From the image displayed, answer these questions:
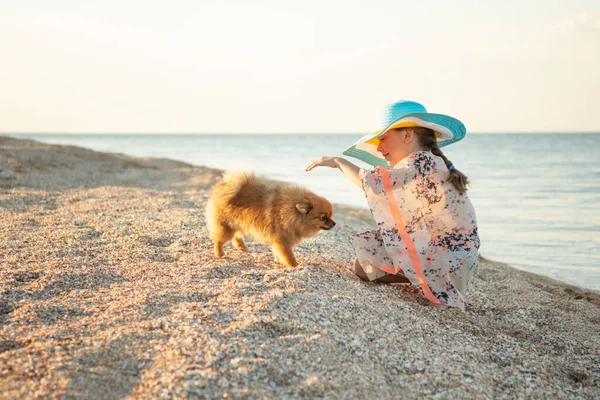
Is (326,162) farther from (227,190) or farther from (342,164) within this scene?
(227,190)

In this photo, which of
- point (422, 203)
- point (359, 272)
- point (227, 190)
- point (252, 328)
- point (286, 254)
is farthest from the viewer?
point (227, 190)

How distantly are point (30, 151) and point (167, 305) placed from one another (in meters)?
13.2

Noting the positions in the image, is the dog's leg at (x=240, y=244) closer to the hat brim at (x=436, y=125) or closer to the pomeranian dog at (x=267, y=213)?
the pomeranian dog at (x=267, y=213)

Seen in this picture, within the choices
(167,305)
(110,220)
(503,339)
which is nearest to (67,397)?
(167,305)

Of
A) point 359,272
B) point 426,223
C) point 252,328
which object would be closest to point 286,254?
point 359,272

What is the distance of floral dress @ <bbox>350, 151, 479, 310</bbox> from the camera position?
423 centimetres

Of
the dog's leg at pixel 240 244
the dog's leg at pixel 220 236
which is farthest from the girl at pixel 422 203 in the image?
the dog's leg at pixel 240 244

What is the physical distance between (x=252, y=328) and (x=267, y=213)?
1912 millimetres

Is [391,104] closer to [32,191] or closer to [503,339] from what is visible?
[503,339]

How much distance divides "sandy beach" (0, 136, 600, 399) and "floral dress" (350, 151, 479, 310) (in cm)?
29

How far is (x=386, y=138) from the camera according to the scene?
4484 millimetres

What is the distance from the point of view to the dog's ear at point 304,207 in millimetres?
4938

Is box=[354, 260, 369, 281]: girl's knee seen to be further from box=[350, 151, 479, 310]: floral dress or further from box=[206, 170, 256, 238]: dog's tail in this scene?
box=[206, 170, 256, 238]: dog's tail

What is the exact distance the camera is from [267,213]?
5.05 m
